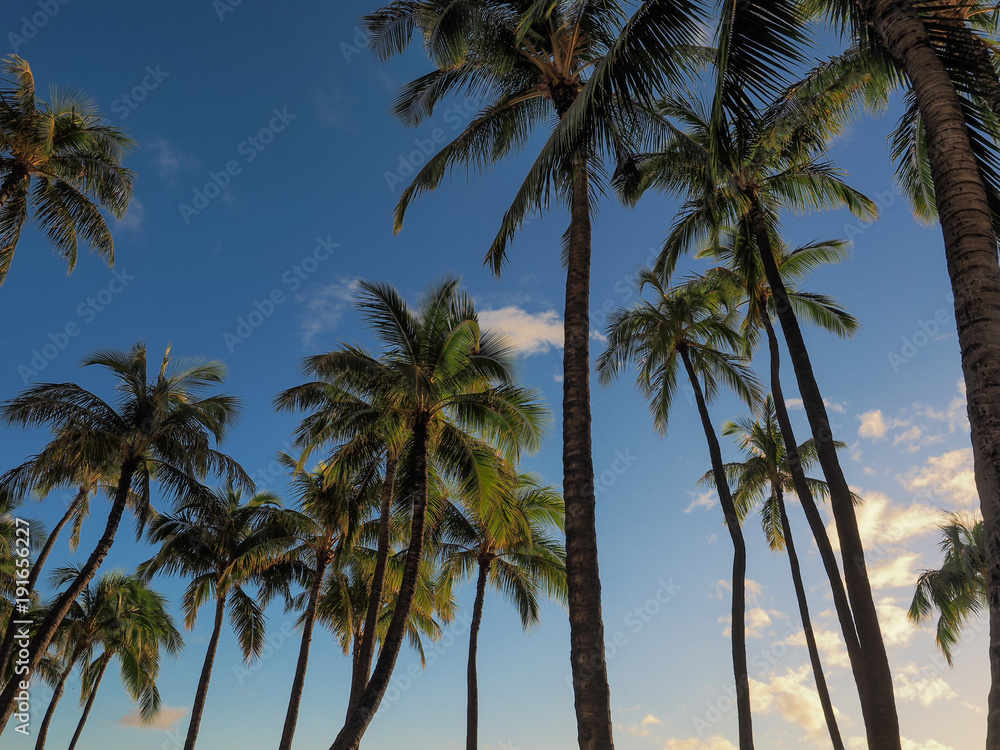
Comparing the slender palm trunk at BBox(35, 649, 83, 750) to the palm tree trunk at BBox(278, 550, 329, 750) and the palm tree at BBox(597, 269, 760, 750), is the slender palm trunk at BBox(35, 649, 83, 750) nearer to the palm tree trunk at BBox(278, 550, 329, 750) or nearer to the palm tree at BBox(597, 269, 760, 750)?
the palm tree trunk at BBox(278, 550, 329, 750)

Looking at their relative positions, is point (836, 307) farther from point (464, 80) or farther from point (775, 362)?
point (464, 80)

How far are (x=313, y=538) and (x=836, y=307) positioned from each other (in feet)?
57.4

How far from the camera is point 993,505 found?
3.92m

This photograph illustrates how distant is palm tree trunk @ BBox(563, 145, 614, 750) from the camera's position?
21.7 feet

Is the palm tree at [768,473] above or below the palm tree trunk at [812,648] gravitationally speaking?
above

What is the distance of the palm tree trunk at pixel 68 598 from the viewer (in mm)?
14627

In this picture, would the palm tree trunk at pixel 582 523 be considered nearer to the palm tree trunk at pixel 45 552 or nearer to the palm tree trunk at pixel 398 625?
the palm tree trunk at pixel 398 625

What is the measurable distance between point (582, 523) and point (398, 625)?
794 centimetres

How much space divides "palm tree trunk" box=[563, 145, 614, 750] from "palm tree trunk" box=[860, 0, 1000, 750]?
3689 mm

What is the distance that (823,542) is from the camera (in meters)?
12.8

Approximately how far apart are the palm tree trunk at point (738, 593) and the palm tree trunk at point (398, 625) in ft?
23.8

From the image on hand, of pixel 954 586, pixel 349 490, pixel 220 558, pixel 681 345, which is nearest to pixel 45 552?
pixel 220 558

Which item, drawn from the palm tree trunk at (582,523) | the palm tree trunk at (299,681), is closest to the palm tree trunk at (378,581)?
the palm tree trunk at (299,681)

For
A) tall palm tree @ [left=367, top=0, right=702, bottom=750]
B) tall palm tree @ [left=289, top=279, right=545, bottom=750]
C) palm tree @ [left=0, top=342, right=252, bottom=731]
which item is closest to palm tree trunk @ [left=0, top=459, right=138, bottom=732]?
palm tree @ [left=0, top=342, right=252, bottom=731]
